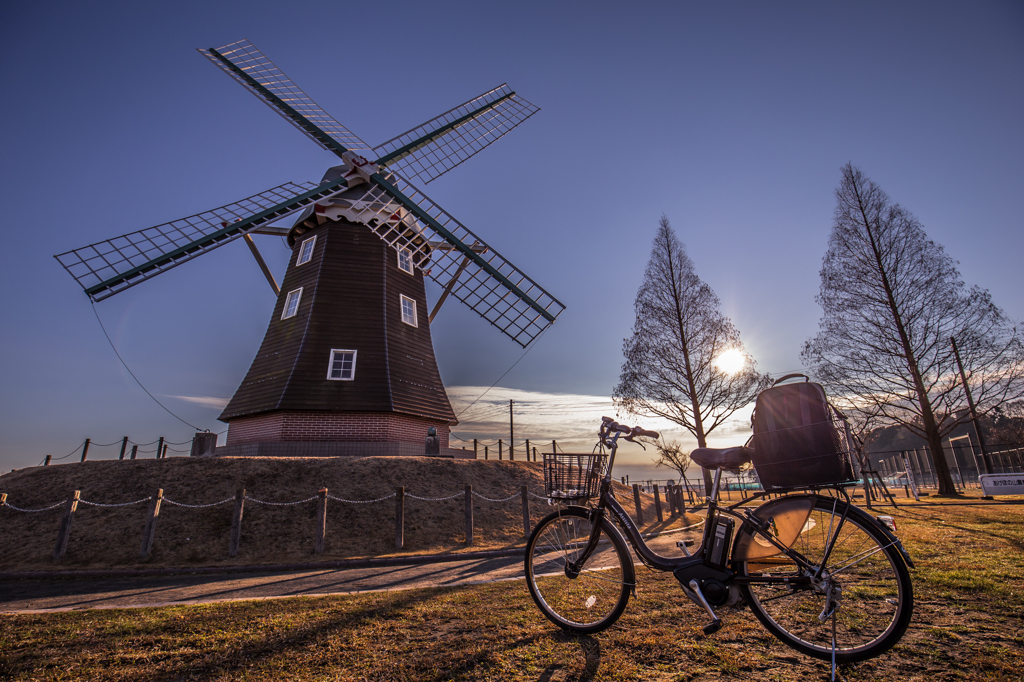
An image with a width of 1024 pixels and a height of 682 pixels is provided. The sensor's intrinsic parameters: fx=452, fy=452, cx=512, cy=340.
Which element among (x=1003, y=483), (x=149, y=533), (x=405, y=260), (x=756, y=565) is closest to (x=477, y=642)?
(x=756, y=565)

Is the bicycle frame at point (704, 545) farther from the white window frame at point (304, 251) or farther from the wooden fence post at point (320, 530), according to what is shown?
the white window frame at point (304, 251)

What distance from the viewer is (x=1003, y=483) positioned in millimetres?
14680

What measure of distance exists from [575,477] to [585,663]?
1567mm

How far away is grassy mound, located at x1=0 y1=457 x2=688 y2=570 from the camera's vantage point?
9.95 m

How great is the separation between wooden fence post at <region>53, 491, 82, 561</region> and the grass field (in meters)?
6.87

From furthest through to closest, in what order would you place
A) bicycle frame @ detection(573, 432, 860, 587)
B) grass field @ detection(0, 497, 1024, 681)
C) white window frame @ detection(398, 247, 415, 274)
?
1. white window frame @ detection(398, 247, 415, 274)
2. bicycle frame @ detection(573, 432, 860, 587)
3. grass field @ detection(0, 497, 1024, 681)

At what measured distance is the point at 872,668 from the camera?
250cm

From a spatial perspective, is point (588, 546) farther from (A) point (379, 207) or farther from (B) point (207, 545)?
(A) point (379, 207)

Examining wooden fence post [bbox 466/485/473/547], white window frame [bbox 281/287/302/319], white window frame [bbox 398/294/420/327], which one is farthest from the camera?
white window frame [bbox 398/294/420/327]

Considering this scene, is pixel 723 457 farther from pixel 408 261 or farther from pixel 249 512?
pixel 408 261

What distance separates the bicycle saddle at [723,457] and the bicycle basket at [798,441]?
0.09 meters

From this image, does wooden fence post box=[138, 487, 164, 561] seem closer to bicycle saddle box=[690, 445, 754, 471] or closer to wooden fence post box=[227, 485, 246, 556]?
wooden fence post box=[227, 485, 246, 556]

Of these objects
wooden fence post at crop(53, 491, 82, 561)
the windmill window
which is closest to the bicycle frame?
wooden fence post at crop(53, 491, 82, 561)

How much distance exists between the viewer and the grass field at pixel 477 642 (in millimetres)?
2598
